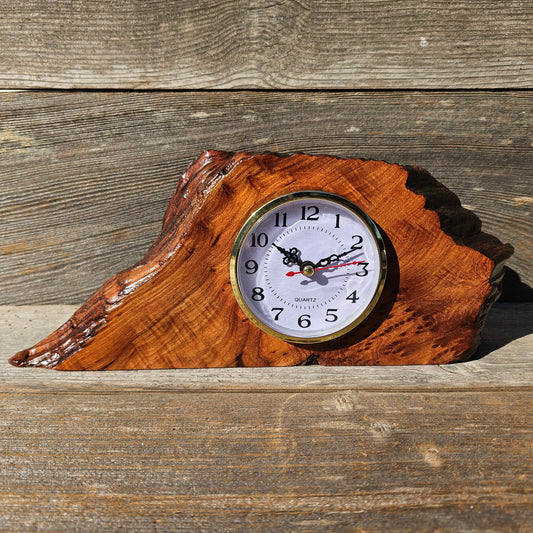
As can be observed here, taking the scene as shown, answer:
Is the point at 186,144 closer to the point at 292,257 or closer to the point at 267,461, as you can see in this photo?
the point at 292,257

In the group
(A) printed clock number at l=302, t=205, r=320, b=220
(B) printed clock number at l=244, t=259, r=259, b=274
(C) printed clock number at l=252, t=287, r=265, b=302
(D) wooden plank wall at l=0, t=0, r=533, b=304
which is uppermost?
(D) wooden plank wall at l=0, t=0, r=533, b=304

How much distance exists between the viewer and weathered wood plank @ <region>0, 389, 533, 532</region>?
0.71m

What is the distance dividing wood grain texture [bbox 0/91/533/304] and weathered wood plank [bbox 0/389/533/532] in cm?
59

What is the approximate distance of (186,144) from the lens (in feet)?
4.57

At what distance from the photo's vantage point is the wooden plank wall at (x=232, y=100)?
1325 millimetres

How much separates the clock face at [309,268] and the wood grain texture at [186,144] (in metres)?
0.41

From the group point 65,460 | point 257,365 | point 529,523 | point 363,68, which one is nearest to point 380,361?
point 257,365

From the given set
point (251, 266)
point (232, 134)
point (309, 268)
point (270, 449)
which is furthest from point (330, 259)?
point (232, 134)

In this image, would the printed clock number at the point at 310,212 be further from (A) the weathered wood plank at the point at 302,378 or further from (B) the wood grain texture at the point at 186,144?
(B) the wood grain texture at the point at 186,144

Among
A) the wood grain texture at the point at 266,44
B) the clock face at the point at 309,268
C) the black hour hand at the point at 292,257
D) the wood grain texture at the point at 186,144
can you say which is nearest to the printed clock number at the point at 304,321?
the clock face at the point at 309,268

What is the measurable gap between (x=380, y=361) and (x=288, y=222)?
0.33 metres

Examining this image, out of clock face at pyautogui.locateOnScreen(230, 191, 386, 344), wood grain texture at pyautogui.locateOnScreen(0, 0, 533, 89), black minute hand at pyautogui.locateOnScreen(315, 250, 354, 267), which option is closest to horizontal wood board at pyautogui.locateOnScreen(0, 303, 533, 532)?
clock face at pyautogui.locateOnScreen(230, 191, 386, 344)

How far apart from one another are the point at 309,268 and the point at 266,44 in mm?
602

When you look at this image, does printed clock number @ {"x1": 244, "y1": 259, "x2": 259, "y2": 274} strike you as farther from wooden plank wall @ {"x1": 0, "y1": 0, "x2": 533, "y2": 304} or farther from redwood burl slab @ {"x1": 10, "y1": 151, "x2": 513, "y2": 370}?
wooden plank wall @ {"x1": 0, "y1": 0, "x2": 533, "y2": 304}
